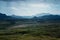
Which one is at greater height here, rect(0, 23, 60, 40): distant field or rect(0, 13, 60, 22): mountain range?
rect(0, 13, 60, 22): mountain range

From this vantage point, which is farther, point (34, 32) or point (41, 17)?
point (41, 17)

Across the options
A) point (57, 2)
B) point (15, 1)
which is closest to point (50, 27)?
point (57, 2)

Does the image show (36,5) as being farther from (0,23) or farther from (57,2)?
(0,23)

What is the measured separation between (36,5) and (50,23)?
523 millimetres

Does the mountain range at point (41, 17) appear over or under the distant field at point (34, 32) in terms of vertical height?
over

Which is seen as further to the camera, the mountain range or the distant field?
the mountain range

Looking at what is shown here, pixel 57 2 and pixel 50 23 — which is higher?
pixel 57 2

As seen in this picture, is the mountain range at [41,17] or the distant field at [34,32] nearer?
the distant field at [34,32]

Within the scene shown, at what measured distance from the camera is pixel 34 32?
3.30 meters

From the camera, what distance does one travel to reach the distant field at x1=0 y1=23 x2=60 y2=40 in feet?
10.6

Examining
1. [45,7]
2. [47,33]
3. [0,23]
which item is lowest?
[47,33]

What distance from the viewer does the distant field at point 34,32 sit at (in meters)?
3.23

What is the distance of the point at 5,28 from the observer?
3314mm

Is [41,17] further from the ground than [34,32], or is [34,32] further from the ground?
[41,17]
